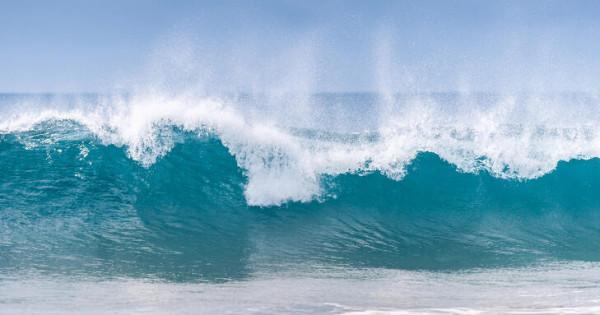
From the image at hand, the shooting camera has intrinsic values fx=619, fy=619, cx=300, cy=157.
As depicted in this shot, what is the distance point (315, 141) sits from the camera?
51.1 feet

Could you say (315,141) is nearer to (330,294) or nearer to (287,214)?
(287,214)

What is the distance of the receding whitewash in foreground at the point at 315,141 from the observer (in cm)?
1456

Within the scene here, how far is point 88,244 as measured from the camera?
1078 centimetres

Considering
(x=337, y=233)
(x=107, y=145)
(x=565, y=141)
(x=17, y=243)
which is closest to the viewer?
(x=17, y=243)

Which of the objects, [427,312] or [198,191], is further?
[198,191]

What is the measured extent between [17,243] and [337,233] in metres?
5.73

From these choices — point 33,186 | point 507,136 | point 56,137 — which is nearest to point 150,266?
point 33,186

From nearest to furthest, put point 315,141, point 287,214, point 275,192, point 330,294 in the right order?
point 330,294 → point 287,214 → point 275,192 → point 315,141

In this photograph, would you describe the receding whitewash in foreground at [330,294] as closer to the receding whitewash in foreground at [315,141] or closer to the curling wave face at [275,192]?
the curling wave face at [275,192]

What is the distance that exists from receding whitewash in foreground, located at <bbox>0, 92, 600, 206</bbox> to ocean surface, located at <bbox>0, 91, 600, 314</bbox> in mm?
41

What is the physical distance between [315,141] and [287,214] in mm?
3141

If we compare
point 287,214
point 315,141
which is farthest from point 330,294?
point 315,141

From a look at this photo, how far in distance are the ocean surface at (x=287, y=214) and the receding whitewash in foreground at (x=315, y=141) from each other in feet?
0.14

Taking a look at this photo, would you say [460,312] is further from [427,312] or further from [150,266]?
[150,266]
